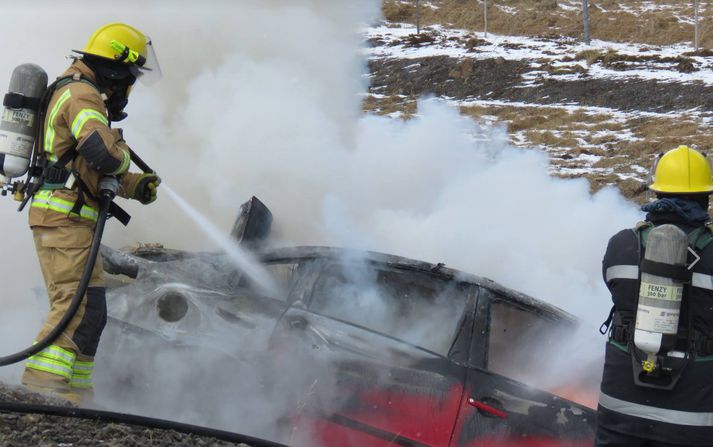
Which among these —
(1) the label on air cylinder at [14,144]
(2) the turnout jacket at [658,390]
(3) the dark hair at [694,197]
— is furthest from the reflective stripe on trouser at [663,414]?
(1) the label on air cylinder at [14,144]

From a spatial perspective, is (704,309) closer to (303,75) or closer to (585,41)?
(303,75)

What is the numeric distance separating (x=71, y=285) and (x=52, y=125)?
75 cm

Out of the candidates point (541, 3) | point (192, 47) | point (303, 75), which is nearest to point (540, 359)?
point (303, 75)

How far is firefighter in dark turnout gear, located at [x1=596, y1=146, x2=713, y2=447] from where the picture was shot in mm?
2900

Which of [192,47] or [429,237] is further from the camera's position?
[192,47]

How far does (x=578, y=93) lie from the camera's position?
25234 millimetres

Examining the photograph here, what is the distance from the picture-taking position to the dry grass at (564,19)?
3803 cm

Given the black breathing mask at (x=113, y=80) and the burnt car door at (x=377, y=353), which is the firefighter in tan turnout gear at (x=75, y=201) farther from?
the burnt car door at (x=377, y=353)

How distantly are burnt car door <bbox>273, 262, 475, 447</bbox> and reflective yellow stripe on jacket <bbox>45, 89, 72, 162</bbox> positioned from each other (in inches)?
52.8

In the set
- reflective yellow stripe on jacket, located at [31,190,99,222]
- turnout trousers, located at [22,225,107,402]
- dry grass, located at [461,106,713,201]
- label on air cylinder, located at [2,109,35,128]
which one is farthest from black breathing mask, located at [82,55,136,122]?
dry grass, located at [461,106,713,201]

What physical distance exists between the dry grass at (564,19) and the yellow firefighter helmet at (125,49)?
111ft

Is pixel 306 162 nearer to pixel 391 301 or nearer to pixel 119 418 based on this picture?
pixel 391 301

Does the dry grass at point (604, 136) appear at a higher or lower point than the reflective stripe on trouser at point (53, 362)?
lower

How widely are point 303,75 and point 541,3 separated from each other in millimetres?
40471
